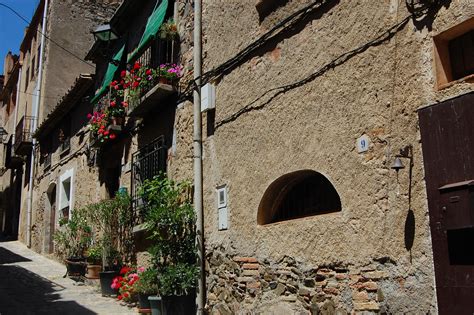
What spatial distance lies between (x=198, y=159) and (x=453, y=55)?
154 inches

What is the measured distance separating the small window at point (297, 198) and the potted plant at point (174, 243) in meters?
1.52

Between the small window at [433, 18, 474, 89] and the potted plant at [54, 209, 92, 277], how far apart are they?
28.4 ft

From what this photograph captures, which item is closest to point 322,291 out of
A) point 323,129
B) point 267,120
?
point 323,129

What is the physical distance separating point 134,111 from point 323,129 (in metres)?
4.90

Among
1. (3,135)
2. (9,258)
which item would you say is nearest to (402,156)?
(9,258)

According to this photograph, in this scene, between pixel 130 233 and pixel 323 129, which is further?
pixel 130 233

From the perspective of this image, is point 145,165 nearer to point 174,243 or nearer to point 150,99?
point 150,99

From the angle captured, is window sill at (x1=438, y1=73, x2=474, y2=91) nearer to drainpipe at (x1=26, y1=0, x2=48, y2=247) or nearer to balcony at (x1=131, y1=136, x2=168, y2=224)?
balcony at (x1=131, y1=136, x2=168, y2=224)

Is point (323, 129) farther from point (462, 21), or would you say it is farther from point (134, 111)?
point (134, 111)

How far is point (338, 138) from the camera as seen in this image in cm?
479

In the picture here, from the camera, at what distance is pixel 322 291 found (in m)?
4.83

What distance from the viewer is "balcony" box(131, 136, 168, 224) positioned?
27.6 feet

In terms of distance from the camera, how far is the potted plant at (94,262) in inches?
390

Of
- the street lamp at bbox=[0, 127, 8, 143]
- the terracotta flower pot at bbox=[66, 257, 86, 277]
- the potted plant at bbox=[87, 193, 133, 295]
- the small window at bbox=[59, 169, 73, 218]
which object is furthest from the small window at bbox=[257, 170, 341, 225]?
the street lamp at bbox=[0, 127, 8, 143]
